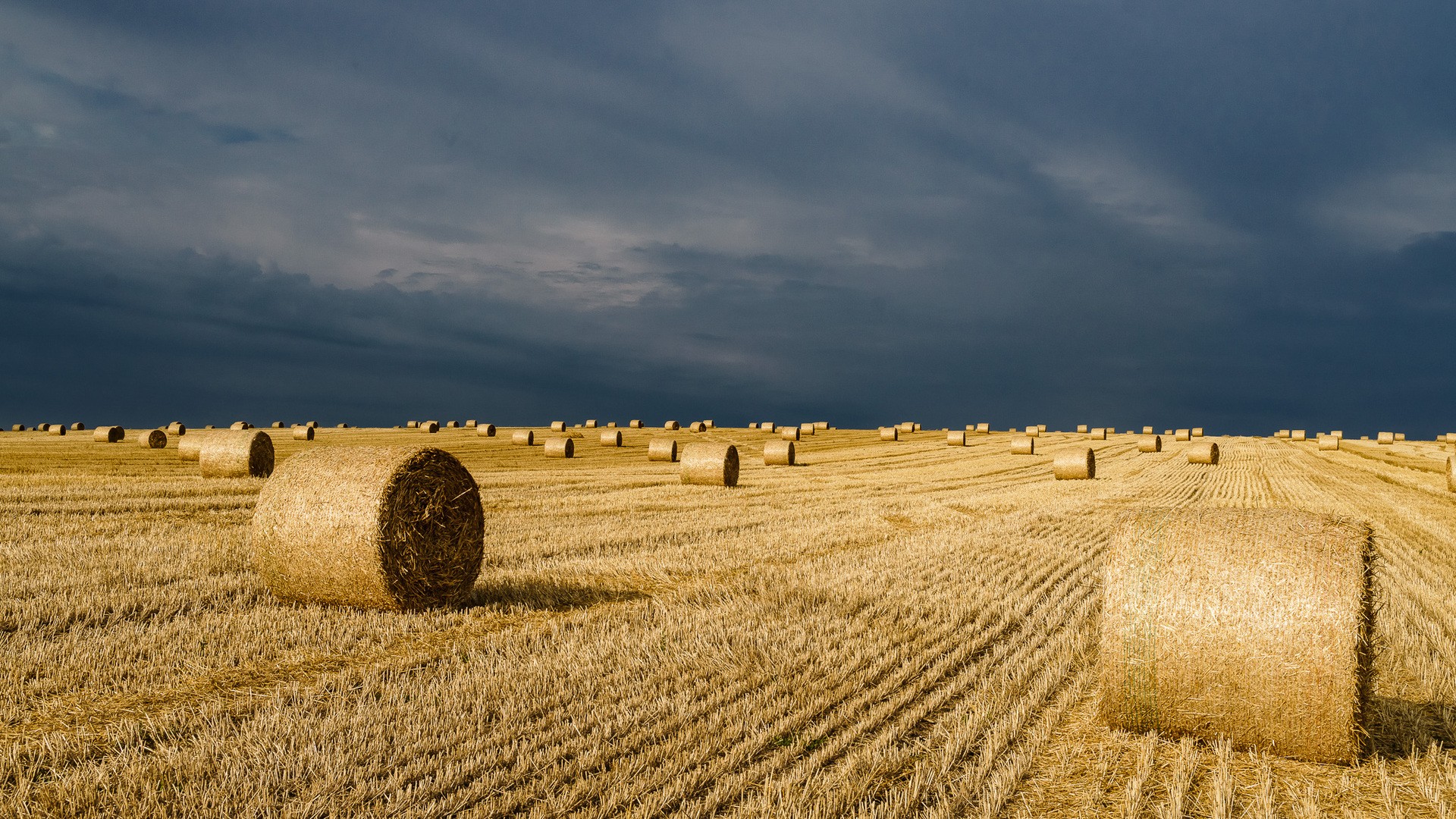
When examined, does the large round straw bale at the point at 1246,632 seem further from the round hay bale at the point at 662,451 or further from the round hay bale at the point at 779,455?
the round hay bale at the point at 662,451

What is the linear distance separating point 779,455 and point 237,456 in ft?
56.3

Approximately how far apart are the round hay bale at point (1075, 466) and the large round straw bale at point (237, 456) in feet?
70.9

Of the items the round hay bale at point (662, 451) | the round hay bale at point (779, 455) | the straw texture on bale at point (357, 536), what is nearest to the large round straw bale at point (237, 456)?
the straw texture on bale at point (357, 536)

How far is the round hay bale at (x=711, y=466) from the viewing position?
20.3 metres

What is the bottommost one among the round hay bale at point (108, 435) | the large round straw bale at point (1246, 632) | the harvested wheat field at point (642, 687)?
the harvested wheat field at point (642, 687)

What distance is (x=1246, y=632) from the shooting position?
5121 millimetres

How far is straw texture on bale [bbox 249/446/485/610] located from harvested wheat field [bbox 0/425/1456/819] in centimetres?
26

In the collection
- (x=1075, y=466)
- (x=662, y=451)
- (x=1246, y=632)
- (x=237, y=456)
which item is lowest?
(x=1246, y=632)

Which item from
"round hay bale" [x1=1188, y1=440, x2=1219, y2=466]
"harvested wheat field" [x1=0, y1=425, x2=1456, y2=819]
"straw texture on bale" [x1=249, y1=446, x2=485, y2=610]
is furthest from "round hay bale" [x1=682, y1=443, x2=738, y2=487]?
"round hay bale" [x1=1188, y1=440, x2=1219, y2=466]

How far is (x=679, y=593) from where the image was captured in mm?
8289

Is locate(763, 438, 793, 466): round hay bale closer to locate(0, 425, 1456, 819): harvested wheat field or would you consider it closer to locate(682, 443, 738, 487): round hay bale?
locate(682, 443, 738, 487): round hay bale

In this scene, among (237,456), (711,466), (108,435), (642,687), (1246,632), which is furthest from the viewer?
(108,435)

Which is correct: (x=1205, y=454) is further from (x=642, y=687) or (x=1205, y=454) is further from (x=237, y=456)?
(x=642, y=687)

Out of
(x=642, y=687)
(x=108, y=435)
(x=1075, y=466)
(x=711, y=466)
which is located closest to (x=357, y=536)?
(x=642, y=687)
